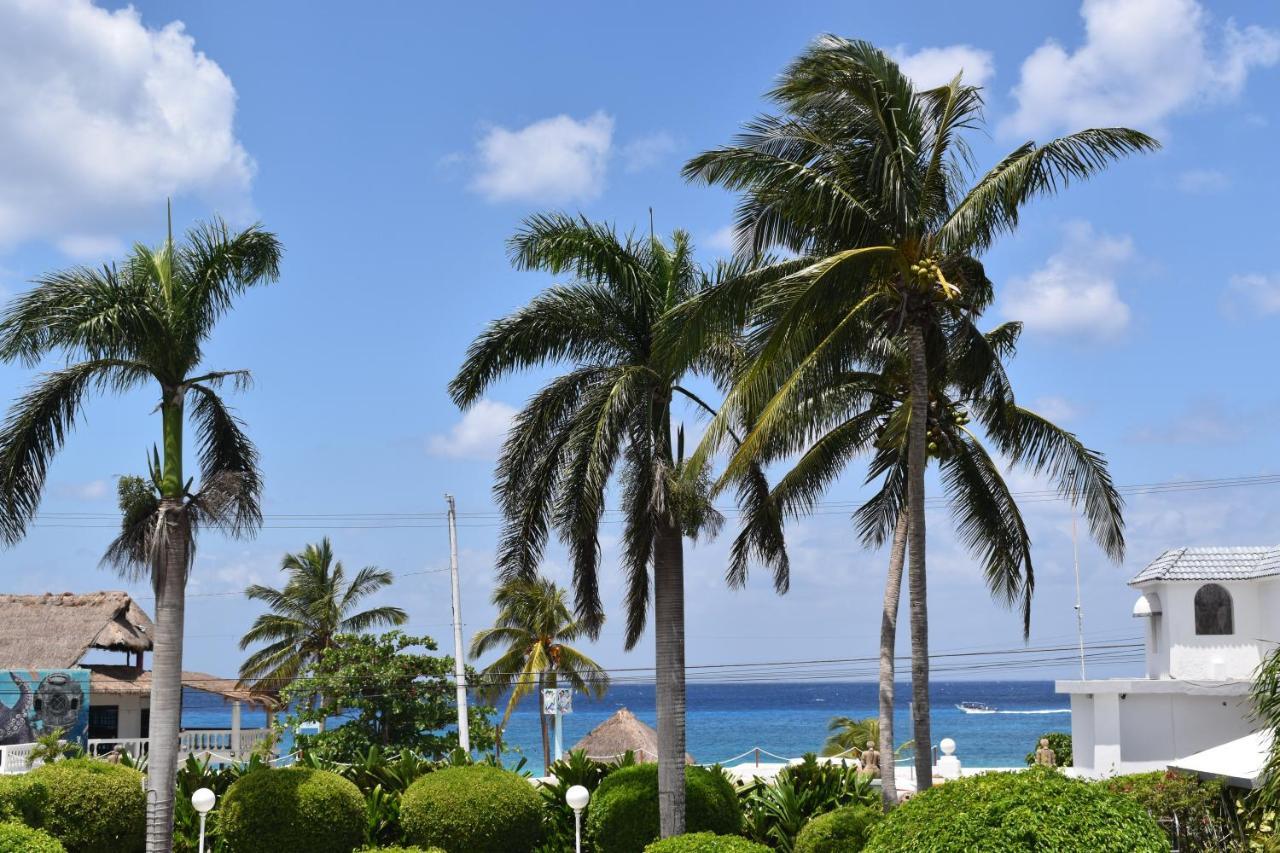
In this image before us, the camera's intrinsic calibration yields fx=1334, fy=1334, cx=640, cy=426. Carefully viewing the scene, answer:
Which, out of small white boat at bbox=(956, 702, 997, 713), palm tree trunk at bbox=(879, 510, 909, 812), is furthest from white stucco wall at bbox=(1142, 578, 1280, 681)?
small white boat at bbox=(956, 702, 997, 713)

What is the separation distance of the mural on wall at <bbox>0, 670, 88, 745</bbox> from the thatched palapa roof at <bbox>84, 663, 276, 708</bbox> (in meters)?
0.62

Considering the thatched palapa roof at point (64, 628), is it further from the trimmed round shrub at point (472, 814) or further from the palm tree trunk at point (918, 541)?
the palm tree trunk at point (918, 541)

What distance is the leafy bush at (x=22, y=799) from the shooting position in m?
15.8

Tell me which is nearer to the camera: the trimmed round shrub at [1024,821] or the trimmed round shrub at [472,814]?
the trimmed round shrub at [1024,821]

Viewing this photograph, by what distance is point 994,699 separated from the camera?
17350 centimetres

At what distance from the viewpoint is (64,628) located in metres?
34.7

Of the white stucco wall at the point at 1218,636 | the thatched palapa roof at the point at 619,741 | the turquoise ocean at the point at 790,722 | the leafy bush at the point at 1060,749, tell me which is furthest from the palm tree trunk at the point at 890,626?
the turquoise ocean at the point at 790,722

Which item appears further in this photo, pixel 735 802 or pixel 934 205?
pixel 735 802

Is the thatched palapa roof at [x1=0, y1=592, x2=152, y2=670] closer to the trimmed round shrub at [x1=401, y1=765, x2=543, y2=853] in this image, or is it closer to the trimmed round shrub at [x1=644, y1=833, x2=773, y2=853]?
the trimmed round shrub at [x1=401, y1=765, x2=543, y2=853]

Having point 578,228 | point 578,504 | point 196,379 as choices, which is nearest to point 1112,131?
point 578,228

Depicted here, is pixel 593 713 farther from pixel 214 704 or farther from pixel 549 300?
pixel 549 300

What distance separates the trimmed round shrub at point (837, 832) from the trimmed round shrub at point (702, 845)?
2.16 meters

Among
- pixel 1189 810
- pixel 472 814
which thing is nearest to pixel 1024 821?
pixel 1189 810

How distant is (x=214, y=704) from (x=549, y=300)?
17085 cm
